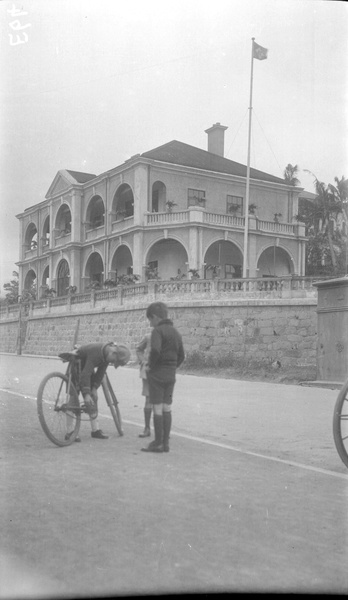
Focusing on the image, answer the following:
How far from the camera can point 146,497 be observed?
11.4 feet

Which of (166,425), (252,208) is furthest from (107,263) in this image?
(252,208)

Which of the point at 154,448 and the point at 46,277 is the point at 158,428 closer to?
the point at 154,448

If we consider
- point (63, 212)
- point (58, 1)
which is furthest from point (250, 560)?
point (58, 1)

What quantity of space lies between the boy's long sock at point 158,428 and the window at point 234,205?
2542 mm

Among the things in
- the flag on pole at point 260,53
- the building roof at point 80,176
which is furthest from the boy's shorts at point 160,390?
the flag on pole at point 260,53

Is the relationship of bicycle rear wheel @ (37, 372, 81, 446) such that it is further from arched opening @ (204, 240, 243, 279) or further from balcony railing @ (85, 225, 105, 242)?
arched opening @ (204, 240, 243, 279)

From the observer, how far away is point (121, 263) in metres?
3.94

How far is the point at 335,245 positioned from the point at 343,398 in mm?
3655

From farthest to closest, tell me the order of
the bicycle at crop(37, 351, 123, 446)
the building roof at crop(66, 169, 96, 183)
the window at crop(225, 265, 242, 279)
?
the window at crop(225, 265, 242, 279) → the bicycle at crop(37, 351, 123, 446) → the building roof at crop(66, 169, 96, 183)

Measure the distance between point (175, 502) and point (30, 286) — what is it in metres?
1.51

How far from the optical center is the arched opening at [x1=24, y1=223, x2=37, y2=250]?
362 cm

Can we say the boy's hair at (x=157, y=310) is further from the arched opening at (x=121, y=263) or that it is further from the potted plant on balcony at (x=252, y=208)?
the potted plant on balcony at (x=252, y=208)

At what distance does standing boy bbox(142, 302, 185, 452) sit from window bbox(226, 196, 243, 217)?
2.38 m

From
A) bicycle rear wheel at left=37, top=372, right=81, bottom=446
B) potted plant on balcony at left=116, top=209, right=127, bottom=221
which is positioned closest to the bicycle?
bicycle rear wheel at left=37, top=372, right=81, bottom=446
